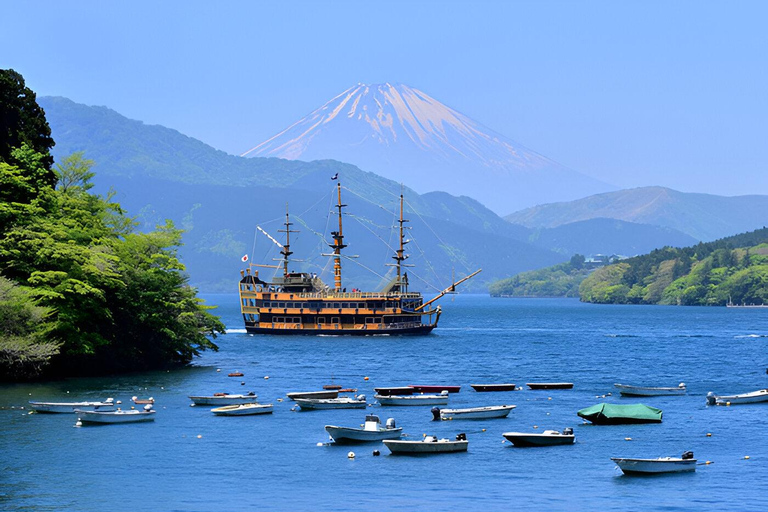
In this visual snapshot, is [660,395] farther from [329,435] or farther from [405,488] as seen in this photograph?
[405,488]

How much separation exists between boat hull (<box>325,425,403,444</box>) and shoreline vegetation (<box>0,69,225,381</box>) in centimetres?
3035

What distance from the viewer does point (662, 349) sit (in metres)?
139

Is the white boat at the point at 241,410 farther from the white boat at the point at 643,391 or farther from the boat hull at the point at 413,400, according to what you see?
the white boat at the point at 643,391

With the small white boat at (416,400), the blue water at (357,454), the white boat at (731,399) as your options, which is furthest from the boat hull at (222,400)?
the white boat at (731,399)

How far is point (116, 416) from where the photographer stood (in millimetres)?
65938

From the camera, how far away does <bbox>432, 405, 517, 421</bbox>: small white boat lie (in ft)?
225

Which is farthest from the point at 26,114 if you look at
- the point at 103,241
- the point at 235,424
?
the point at 235,424

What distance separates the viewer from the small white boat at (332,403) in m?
73.6

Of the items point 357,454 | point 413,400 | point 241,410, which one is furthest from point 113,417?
point 413,400

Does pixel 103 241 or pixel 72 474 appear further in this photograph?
pixel 103 241

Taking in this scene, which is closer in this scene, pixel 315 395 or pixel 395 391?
pixel 315 395

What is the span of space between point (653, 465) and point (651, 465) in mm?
105

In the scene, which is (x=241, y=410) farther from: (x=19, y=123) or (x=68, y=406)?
(x=19, y=123)

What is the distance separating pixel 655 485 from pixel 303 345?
3720 inches
